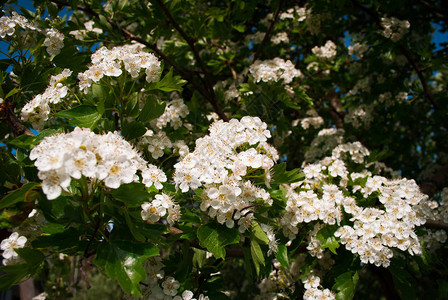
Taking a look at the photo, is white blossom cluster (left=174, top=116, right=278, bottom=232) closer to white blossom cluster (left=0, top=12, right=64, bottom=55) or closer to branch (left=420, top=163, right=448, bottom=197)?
white blossom cluster (left=0, top=12, right=64, bottom=55)

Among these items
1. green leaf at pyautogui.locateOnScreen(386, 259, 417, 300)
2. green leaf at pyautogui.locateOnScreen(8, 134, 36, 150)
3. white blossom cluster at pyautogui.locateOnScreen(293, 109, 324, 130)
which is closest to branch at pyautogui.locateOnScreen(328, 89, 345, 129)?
white blossom cluster at pyautogui.locateOnScreen(293, 109, 324, 130)

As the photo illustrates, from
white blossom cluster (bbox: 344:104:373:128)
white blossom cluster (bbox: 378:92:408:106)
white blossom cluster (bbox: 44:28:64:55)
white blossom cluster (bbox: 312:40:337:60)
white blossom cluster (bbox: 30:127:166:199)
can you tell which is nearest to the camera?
white blossom cluster (bbox: 30:127:166:199)

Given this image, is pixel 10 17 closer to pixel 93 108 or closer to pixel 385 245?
pixel 93 108

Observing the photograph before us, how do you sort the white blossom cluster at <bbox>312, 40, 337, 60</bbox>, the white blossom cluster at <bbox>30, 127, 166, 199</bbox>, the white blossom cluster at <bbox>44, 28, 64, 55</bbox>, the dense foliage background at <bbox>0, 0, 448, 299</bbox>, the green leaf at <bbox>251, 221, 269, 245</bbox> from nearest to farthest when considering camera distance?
the white blossom cluster at <bbox>30, 127, 166, 199</bbox> → the dense foliage background at <bbox>0, 0, 448, 299</bbox> → the green leaf at <bbox>251, 221, 269, 245</bbox> → the white blossom cluster at <bbox>44, 28, 64, 55</bbox> → the white blossom cluster at <bbox>312, 40, 337, 60</bbox>

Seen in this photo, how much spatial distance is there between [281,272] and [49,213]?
1744mm

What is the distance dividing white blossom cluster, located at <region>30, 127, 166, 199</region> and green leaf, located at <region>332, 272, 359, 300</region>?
1325 mm

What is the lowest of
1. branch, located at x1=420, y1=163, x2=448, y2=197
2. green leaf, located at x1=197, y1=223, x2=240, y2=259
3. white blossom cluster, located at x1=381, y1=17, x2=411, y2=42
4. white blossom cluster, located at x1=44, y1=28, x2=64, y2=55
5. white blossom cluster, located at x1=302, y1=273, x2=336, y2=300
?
branch, located at x1=420, y1=163, x2=448, y2=197

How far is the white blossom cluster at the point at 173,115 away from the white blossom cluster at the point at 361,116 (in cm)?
223

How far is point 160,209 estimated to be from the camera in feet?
4.91

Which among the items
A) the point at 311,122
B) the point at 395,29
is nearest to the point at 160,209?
the point at 311,122

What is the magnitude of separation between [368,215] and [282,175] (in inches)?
25.7

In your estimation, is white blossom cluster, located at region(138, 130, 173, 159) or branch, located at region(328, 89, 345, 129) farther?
branch, located at region(328, 89, 345, 129)

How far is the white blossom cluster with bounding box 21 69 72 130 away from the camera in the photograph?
165cm

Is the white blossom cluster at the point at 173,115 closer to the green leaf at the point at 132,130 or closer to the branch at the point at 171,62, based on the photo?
the branch at the point at 171,62
